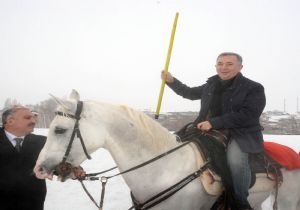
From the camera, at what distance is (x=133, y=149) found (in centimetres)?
330

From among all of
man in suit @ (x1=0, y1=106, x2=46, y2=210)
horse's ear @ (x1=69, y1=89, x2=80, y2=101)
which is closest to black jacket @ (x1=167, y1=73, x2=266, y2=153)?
horse's ear @ (x1=69, y1=89, x2=80, y2=101)

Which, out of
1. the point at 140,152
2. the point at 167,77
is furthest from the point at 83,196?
the point at 140,152

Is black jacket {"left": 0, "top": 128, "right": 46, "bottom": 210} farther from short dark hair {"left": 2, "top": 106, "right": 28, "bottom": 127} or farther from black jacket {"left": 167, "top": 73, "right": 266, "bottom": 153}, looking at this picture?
black jacket {"left": 167, "top": 73, "right": 266, "bottom": 153}

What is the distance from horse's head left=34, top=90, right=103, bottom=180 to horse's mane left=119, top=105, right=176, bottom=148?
46 cm

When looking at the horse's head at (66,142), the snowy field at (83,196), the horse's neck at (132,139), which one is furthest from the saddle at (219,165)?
the snowy field at (83,196)

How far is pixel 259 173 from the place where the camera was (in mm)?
3840

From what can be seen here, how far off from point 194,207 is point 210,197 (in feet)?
0.89

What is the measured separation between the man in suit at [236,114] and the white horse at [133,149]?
1.05ft

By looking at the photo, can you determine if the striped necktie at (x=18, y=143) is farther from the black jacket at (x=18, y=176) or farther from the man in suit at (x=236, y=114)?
the man in suit at (x=236, y=114)

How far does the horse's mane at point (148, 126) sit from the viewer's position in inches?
Result: 132

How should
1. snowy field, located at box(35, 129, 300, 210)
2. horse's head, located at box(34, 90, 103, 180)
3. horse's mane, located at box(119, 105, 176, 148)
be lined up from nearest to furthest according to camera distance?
horse's head, located at box(34, 90, 103, 180), horse's mane, located at box(119, 105, 176, 148), snowy field, located at box(35, 129, 300, 210)

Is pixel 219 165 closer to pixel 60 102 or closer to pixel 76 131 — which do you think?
pixel 76 131

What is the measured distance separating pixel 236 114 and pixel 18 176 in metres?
2.91

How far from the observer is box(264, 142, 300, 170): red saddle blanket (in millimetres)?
4145
